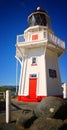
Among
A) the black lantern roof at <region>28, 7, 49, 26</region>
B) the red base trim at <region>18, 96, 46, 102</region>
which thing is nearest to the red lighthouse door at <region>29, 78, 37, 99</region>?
the red base trim at <region>18, 96, 46, 102</region>

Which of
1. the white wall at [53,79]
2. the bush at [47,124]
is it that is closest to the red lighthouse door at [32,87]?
the white wall at [53,79]

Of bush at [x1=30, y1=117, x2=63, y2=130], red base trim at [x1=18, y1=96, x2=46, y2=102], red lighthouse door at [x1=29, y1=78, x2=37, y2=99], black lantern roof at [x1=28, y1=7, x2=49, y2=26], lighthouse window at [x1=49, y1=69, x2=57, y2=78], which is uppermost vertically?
black lantern roof at [x1=28, y1=7, x2=49, y2=26]

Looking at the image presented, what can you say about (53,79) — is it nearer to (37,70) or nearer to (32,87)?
(37,70)

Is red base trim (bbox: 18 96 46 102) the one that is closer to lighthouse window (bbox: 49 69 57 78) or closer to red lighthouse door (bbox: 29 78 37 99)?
red lighthouse door (bbox: 29 78 37 99)

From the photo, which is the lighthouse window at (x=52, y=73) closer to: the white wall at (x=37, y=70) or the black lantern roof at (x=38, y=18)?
the white wall at (x=37, y=70)

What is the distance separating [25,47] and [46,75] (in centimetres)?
427

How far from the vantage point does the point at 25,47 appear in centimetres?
2236

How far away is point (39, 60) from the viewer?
21.4 m

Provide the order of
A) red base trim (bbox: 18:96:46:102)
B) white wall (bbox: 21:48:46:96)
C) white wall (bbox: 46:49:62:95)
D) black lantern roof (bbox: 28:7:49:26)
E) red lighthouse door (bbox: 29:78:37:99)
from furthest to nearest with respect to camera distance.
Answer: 1. black lantern roof (bbox: 28:7:49:26)
2. white wall (bbox: 46:49:62:95)
3. red lighthouse door (bbox: 29:78:37:99)
4. white wall (bbox: 21:48:46:96)
5. red base trim (bbox: 18:96:46:102)

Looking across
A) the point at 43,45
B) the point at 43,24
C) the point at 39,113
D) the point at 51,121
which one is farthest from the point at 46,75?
the point at 51,121

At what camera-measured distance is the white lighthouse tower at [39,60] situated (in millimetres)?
20656

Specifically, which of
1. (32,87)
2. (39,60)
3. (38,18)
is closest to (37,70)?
(39,60)

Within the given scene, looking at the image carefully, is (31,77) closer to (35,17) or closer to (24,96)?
(24,96)

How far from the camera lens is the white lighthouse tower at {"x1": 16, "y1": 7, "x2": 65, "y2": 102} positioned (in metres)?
20.7
